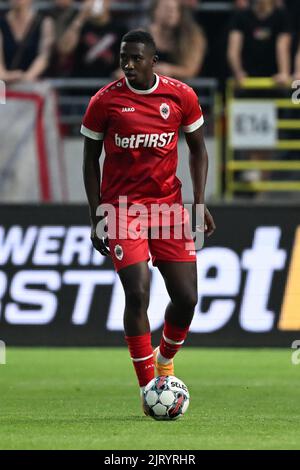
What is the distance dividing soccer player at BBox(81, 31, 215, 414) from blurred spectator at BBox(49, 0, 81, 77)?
7327mm

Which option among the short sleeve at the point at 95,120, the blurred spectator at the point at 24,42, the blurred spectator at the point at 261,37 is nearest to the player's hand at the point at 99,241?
the short sleeve at the point at 95,120

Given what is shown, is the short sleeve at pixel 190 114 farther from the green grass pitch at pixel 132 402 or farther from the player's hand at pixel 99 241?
the green grass pitch at pixel 132 402

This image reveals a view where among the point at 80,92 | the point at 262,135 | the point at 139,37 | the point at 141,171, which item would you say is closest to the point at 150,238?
the point at 141,171

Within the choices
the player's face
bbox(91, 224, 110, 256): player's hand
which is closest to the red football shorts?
bbox(91, 224, 110, 256): player's hand

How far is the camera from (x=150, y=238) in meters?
8.84

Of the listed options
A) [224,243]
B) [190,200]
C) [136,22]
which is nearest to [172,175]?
[224,243]

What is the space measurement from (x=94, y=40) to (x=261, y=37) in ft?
6.76

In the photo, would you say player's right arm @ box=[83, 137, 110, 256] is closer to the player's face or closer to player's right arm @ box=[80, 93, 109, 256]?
player's right arm @ box=[80, 93, 109, 256]

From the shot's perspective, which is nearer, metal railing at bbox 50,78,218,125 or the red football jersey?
the red football jersey

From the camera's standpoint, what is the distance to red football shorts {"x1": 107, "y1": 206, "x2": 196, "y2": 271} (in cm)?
857

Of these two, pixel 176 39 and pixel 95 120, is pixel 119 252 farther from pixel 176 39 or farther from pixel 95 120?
pixel 176 39

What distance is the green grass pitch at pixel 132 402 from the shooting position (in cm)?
728

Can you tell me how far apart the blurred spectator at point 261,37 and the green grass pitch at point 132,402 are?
380cm
